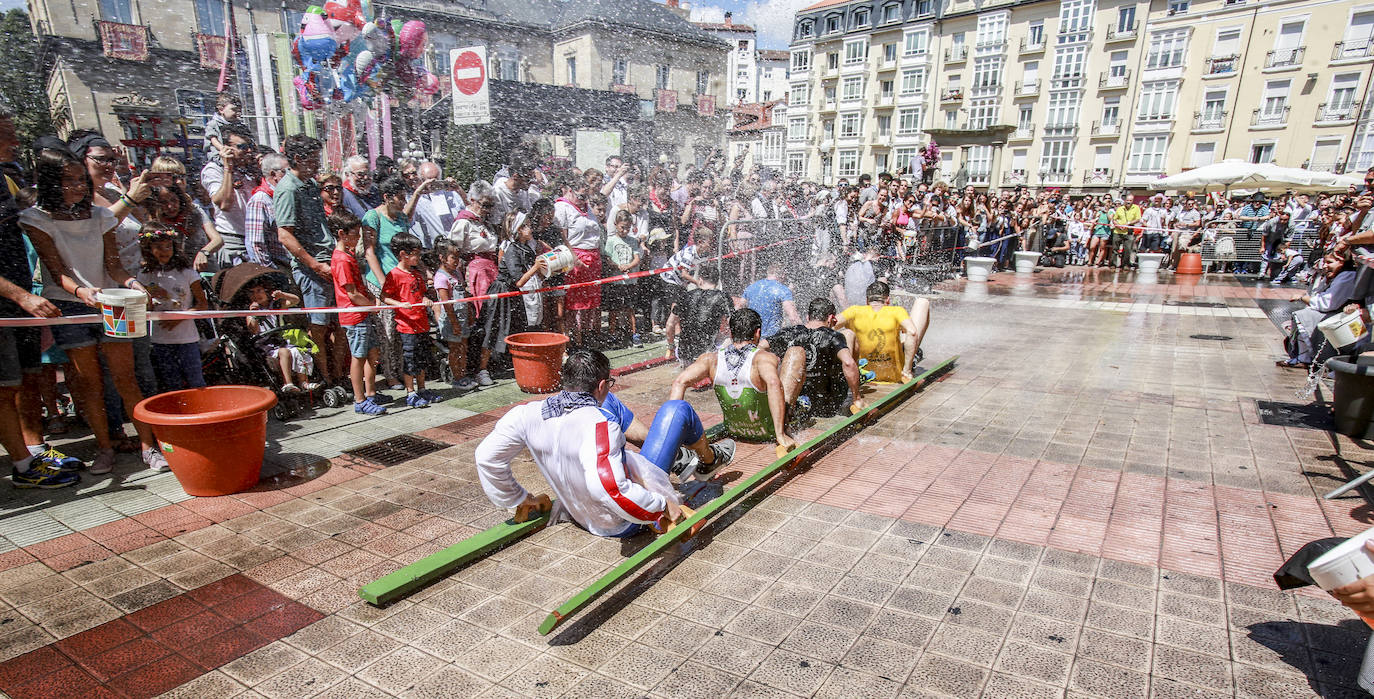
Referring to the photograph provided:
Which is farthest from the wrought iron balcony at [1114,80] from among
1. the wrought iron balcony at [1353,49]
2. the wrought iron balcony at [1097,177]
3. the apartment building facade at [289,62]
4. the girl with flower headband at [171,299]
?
the girl with flower headband at [171,299]

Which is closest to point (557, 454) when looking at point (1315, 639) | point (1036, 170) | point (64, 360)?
point (1315, 639)

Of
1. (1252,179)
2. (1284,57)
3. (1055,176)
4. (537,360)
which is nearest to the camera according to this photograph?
(537,360)

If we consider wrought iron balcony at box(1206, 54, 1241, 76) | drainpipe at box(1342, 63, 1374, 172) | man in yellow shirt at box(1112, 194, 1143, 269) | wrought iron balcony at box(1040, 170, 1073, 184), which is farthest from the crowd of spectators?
wrought iron balcony at box(1040, 170, 1073, 184)

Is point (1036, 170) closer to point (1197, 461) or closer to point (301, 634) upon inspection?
point (1197, 461)

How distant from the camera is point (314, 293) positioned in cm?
627

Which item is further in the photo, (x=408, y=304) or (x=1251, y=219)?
(x=1251, y=219)

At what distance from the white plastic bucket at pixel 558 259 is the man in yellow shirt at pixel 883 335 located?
3.11 meters

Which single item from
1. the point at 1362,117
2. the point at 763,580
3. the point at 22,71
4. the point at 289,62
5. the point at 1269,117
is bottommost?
the point at 763,580

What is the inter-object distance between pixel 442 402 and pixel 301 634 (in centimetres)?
377

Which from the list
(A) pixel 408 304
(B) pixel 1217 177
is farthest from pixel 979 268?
(A) pixel 408 304

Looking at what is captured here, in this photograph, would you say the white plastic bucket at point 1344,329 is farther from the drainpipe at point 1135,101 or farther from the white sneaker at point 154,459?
the drainpipe at point 1135,101

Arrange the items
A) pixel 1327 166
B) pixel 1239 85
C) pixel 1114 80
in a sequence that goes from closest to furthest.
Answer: pixel 1327 166, pixel 1239 85, pixel 1114 80

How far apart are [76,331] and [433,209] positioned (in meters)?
4.34

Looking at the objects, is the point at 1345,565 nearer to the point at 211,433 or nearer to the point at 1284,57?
the point at 211,433
